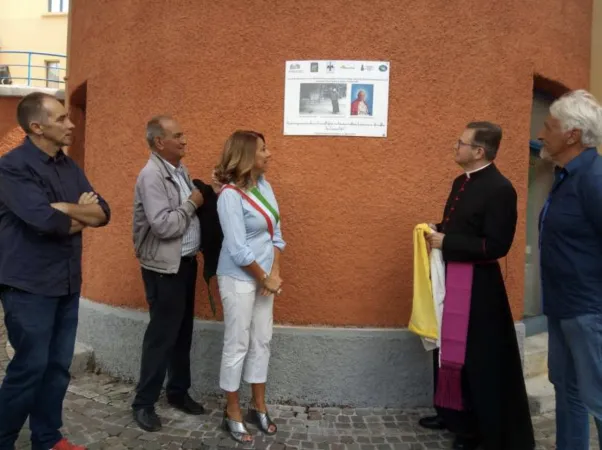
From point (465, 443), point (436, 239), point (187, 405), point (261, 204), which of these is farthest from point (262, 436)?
point (436, 239)

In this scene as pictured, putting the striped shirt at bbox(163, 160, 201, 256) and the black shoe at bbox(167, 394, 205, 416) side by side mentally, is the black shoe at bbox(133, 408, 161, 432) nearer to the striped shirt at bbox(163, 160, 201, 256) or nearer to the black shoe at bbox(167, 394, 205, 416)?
the black shoe at bbox(167, 394, 205, 416)

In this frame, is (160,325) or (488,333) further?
(160,325)

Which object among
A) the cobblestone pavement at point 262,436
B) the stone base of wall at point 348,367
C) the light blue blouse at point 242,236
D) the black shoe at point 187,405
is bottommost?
the cobblestone pavement at point 262,436

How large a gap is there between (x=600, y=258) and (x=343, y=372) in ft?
6.54

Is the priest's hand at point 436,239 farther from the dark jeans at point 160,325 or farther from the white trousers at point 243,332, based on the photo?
the dark jeans at point 160,325

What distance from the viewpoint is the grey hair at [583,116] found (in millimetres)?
2518

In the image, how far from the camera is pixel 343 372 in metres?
3.81

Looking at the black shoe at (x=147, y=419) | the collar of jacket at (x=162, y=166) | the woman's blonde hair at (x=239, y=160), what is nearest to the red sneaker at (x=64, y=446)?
the black shoe at (x=147, y=419)

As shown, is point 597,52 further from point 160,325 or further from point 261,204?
point 160,325

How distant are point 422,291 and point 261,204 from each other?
119 centimetres

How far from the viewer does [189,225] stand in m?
3.34

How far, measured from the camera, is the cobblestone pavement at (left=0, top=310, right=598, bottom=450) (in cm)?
321

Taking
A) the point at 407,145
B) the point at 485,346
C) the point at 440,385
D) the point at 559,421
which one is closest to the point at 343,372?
the point at 440,385

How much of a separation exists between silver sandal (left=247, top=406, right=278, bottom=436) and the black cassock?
1.27 meters
